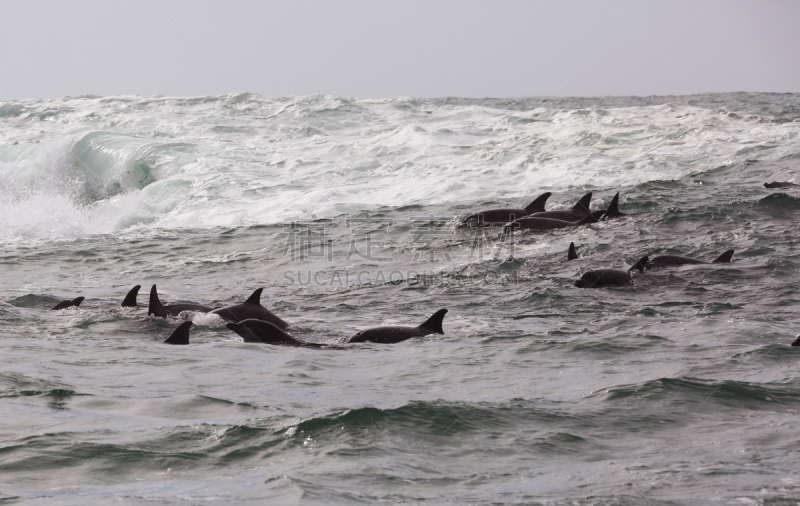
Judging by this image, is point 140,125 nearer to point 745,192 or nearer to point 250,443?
point 745,192

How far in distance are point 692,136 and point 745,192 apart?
8.72 m

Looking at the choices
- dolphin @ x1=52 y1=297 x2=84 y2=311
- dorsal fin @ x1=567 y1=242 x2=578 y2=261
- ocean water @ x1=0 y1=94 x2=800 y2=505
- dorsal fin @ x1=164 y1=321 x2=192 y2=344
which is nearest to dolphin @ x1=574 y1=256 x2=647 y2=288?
ocean water @ x1=0 y1=94 x2=800 y2=505

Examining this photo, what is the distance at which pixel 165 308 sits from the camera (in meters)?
9.41

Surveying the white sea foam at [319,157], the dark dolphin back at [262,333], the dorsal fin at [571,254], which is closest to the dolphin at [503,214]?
the dorsal fin at [571,254]

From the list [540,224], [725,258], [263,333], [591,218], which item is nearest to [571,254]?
[725,258]

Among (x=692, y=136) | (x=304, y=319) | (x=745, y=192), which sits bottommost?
(x=304, y=319)

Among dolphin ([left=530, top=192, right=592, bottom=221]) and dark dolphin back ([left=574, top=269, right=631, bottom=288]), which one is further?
dolphin ([left=530, top=192, right=592, bottom=221])

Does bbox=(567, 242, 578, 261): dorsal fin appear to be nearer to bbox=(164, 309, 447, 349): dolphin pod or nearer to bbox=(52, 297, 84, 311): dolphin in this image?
bbox=(164, 309, 447, 349): dolphin pod

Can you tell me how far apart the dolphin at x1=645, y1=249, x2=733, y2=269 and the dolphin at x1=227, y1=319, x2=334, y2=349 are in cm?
554

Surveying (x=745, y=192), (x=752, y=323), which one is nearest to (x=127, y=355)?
(x=752, y=323)

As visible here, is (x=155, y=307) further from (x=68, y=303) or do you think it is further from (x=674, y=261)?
(x=674, y=261)

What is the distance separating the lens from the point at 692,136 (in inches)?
1010

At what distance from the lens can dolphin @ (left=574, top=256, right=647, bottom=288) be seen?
10.6 m

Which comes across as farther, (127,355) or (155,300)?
(155,300)
